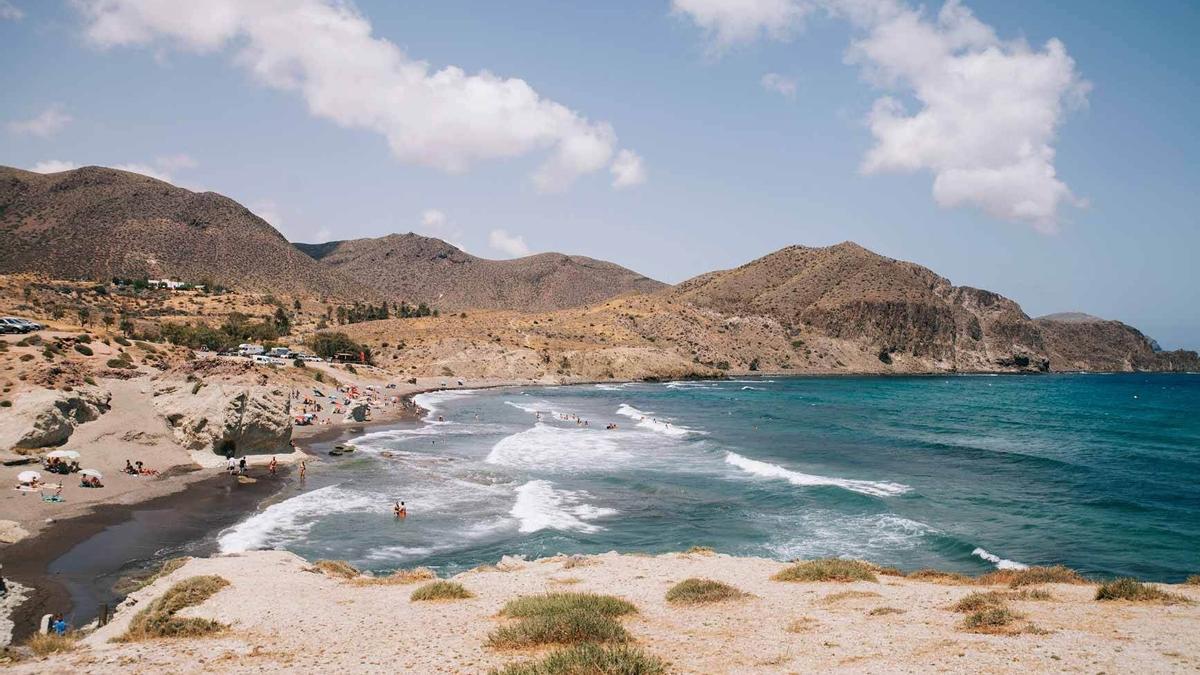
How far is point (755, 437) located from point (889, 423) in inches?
693

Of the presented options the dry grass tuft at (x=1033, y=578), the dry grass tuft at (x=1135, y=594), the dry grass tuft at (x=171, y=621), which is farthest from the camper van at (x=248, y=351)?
the dry grass tuft at (x=1135, y=594)

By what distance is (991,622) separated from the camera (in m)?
11.6

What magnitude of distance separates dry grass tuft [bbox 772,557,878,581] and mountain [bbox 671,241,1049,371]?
5085 inches

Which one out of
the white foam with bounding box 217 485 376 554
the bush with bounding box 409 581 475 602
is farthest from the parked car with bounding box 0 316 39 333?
the bush with bounding box 409 581 475 602

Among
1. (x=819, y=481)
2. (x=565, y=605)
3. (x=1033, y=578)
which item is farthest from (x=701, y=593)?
(x=819, y=481)

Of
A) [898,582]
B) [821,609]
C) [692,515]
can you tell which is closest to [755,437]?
[692,515]

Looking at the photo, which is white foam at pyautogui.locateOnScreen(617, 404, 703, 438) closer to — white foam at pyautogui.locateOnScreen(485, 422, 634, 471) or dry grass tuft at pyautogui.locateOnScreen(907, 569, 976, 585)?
white foam at pyautogui.locateOnScreen(485, 422, 634, 471)

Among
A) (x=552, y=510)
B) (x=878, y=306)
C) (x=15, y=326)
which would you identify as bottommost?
(x=552, y=510)

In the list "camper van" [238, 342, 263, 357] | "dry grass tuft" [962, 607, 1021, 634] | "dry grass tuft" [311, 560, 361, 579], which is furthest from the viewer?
"camper van" [238, 342, 263, 357]

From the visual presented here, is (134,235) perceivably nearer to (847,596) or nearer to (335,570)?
(335,570)

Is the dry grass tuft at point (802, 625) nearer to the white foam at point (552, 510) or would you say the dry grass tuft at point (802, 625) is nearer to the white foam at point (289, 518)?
the white foam at point (552, 510)

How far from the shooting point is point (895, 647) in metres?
10.6

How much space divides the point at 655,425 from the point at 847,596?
43.1 meters

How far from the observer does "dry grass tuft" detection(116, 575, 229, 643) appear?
11.8 m
